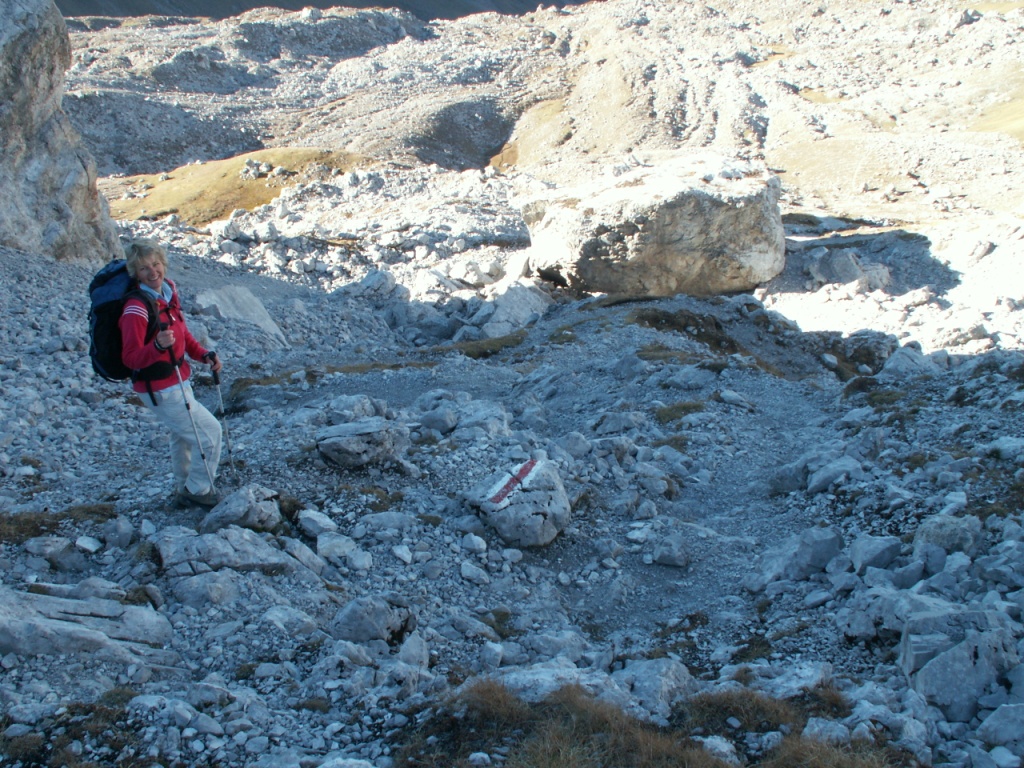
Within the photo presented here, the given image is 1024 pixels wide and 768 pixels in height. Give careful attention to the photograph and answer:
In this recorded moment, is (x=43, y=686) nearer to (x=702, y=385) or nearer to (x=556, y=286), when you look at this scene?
(x=702, y=385)

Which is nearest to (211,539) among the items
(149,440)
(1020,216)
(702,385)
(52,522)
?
(52,522)

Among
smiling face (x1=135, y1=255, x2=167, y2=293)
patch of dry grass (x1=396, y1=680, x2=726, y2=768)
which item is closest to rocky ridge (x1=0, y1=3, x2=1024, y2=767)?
patch of dry grass (x1=396, y1=680, x2=726, y2=768)

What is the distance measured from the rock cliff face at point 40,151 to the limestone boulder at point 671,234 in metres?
14.7

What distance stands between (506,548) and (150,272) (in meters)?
4.63

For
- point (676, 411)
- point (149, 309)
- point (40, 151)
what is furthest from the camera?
point (40, 151)

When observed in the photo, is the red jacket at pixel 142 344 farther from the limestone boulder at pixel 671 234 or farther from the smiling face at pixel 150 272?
the limestone boulder at pixel 671 234

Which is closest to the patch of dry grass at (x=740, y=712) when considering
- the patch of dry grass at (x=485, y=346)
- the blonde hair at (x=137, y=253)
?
the blonde hair at (x=137, y=253)

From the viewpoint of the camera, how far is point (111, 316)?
23.4 feet

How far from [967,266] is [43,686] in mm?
27891

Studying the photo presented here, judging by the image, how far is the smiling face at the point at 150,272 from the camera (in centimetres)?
719

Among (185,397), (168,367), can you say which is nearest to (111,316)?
(168,367)

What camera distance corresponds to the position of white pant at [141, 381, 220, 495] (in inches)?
299

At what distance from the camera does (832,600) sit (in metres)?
6.97

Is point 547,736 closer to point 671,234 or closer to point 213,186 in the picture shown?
point 671,234
